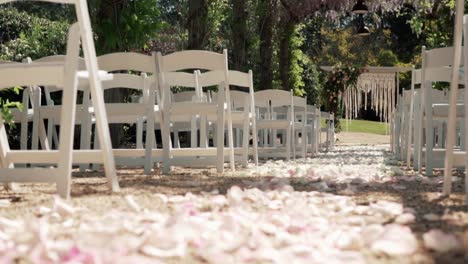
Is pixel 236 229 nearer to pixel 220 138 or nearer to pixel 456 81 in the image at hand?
pixel 456 81

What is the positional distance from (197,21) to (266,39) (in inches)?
188

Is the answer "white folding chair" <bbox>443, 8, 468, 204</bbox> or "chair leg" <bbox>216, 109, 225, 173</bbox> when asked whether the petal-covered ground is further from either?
"chair leg" <bbox>216, 109, 225, 173</bbox>

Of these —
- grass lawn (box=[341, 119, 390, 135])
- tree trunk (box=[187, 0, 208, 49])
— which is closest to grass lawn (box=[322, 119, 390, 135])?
grass lawn (box=[341, 119, 390, 135])

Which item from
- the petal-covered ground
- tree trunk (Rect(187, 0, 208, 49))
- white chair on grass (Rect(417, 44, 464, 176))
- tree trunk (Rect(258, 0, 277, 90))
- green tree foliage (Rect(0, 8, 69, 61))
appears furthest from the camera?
tree trunk (Rect(258, 0, 277, 90))

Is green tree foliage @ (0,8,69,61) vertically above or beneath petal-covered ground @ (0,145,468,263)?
above

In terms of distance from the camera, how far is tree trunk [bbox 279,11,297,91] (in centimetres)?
1511

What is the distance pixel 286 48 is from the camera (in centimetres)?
1538

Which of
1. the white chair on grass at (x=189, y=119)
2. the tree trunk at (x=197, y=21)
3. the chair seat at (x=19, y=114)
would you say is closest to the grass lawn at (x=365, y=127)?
the tree trunk at (x=197, y=21)

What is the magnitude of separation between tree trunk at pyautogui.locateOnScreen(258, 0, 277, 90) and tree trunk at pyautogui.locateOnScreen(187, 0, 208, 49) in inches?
175

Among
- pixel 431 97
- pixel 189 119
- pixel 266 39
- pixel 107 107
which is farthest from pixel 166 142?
pixel 266 39

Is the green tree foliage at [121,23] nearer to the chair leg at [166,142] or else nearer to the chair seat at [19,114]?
the chair seat at [19,114]

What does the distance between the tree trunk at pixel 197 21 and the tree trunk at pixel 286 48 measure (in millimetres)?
6117

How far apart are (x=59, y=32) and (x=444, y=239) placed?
10.2 metres

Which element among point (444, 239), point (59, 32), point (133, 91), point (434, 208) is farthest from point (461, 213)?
point (59, 32)
